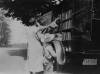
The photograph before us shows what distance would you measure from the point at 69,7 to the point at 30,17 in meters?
0.39

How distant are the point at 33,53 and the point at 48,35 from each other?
0.23 meters

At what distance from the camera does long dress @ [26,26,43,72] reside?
2.18 m

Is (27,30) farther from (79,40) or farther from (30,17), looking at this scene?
(79,40)

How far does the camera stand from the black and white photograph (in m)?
2.15

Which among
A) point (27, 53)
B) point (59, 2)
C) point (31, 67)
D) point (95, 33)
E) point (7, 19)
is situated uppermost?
point (59, 2)

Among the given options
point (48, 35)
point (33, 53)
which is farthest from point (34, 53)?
point (48, 35)

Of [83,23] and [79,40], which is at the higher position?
[83,23]

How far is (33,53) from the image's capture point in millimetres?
2201

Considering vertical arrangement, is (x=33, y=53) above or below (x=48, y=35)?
below

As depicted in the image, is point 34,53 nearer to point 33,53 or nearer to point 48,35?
point 33,53

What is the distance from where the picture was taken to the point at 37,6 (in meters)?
2.18

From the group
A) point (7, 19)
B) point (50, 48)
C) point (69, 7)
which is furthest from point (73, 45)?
point (7, 19)

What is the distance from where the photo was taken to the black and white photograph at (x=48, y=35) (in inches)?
84.7

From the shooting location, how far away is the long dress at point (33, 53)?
7.16 feet
